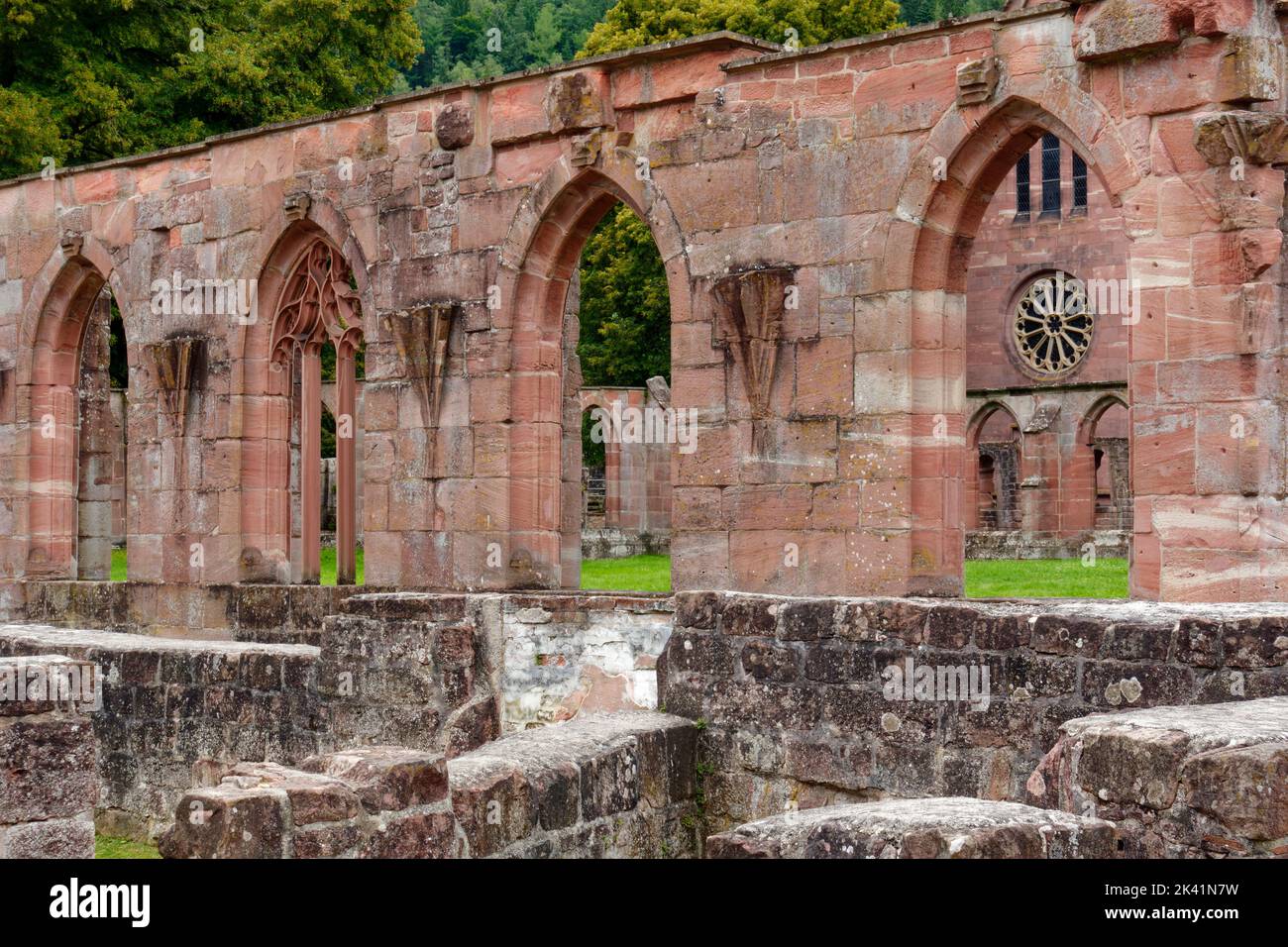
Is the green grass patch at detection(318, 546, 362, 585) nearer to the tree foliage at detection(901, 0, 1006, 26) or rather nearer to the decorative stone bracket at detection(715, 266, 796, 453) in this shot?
the decorative stone bracket at detection(715, 266, 796, 453)

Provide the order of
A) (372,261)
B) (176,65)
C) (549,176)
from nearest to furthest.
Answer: (549,176), (372,261), (176,65)

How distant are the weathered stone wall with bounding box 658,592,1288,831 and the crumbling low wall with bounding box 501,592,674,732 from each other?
5.42 feet

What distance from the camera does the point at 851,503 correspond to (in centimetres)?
1093

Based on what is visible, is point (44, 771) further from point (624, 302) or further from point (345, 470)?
point (624, 302)

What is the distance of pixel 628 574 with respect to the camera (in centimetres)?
2109

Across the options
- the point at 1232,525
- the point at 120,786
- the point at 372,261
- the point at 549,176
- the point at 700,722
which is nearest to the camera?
the point at 700,722

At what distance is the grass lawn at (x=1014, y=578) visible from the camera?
52.2 ft

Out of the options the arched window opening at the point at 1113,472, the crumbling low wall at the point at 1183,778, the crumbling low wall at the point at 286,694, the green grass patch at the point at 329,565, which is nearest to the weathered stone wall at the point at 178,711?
the crumbling low wall at the point at 286,694

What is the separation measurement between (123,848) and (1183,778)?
7010 millimetres

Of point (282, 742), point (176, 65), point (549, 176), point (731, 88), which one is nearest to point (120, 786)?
point (282, 742)

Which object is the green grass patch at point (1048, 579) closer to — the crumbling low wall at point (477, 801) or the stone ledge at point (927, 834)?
the crumbling low wall at point (477, 801)

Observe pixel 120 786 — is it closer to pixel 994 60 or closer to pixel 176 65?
pixel 994 60

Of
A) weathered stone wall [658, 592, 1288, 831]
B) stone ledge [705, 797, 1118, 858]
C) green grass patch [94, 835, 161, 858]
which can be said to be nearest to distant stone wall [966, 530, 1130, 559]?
green grass patch [94, 835, 161, 858]

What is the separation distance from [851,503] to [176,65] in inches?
648
